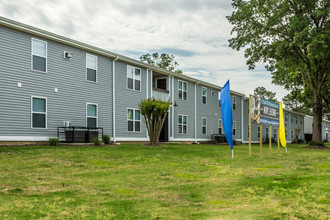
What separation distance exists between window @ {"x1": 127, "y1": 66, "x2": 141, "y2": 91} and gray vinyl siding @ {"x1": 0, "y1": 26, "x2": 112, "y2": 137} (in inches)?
63.9

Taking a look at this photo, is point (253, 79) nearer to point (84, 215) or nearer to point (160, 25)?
point (160, 25)

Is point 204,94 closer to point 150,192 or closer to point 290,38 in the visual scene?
point 290,38

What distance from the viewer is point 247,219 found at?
4203 millimetres

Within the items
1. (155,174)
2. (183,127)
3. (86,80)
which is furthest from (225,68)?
(155,174)

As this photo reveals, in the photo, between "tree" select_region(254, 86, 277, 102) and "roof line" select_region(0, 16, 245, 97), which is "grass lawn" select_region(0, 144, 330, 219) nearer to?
"roof line" select_region(0, 16, 245, 97)

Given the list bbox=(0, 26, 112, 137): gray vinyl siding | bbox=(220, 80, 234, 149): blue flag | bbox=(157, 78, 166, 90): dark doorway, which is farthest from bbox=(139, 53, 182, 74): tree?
bbox=(220, 80, 234, 149): blue flag

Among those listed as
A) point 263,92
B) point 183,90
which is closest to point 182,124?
point 183,90

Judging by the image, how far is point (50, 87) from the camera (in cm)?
1448

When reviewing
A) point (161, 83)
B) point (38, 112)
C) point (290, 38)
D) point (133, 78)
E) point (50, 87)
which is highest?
point (290, 38)

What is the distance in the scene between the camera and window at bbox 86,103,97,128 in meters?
16.2

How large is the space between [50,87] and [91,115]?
274cm

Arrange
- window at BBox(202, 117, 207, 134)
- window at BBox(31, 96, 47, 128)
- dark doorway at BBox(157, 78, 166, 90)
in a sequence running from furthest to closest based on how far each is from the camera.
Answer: window at BBox(202, 117, 207, 134), dark doorway at BBox(157, 78, 166, 90), window at BBox(31, 96, 47, 128)

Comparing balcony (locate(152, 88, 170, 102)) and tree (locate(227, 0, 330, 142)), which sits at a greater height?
tree (locate(227, 0, 330, 142))

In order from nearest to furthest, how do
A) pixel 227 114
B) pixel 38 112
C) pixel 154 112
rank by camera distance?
pixel 227 114
pixel 38 112
pixel 154 112
